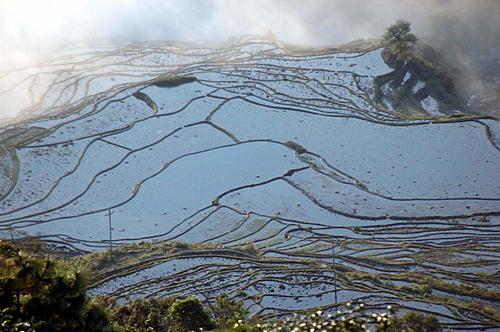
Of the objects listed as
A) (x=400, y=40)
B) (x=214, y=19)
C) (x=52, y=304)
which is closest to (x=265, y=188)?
(x=52, y=304)

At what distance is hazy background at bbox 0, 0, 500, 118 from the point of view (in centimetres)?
3231

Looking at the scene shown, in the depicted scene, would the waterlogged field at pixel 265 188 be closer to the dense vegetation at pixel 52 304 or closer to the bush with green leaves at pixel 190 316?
the bush with green leaves at pixel 190 316

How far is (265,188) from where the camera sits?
15.7 meters

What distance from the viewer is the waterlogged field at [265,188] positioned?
11562mm

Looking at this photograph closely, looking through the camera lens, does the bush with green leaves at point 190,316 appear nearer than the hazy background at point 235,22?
Yes

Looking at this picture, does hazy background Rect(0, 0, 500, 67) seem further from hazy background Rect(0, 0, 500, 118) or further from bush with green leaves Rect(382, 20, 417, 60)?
bush with green leaves Rect(382, 20, 417, 60)

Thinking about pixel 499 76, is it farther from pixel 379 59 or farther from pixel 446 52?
pixel 379 59

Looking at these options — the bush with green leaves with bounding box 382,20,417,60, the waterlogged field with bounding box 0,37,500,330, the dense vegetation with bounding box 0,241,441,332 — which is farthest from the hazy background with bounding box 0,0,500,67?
the dense vegetation with bounding box 0,241,441,332

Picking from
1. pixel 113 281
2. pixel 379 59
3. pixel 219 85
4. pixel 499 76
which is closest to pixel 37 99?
pixel 219 85

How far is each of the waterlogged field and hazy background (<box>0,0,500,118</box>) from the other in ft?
35.0

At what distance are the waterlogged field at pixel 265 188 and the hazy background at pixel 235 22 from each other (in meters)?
10.7

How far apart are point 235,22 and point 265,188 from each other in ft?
79.4

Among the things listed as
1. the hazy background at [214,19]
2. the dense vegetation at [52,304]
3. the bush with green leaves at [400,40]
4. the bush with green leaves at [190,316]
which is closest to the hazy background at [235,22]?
the hazy background at [214,19]

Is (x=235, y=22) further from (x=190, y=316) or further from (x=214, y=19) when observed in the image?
(x=190, y=316)
